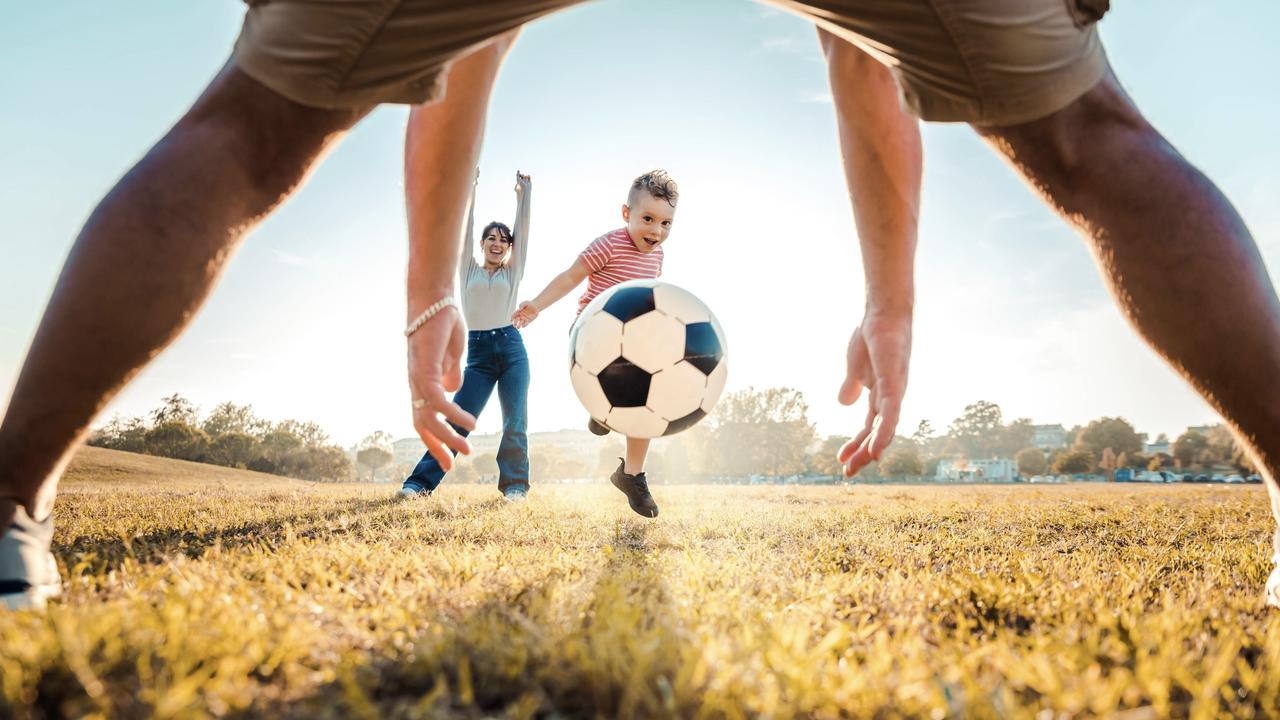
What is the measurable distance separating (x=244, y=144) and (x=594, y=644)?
4.50ft

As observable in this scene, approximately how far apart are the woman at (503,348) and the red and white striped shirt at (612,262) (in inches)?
76.4

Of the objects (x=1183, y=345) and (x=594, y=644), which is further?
(x=1183, y=345)

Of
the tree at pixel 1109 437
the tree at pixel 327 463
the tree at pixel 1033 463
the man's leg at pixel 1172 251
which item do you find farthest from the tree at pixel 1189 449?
the man's leg at pixel 1172 251

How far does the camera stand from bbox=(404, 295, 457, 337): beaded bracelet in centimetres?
188

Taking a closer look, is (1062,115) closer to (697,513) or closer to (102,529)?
(697,513)

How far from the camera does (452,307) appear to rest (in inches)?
74.8

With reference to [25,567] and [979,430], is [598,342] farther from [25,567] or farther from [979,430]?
[979,430]

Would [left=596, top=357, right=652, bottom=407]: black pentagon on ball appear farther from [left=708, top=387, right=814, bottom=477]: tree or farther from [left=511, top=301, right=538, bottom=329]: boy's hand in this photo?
[left=708, top=387, right=814, bottom=477]: tree

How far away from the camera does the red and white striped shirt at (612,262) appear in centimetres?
545

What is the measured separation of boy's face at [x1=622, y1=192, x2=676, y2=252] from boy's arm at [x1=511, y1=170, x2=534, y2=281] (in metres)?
2.25

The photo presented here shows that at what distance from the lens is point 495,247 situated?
7.87m

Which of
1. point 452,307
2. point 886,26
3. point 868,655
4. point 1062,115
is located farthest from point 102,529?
point 1062,115

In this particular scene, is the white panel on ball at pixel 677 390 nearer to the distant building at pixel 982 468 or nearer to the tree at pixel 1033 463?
the tree at pixel 1033 463

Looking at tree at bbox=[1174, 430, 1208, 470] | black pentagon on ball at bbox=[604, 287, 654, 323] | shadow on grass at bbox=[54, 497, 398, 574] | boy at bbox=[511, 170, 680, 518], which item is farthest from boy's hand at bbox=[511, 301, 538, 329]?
tree at bbox=[1174, 430, 1208, 470]
